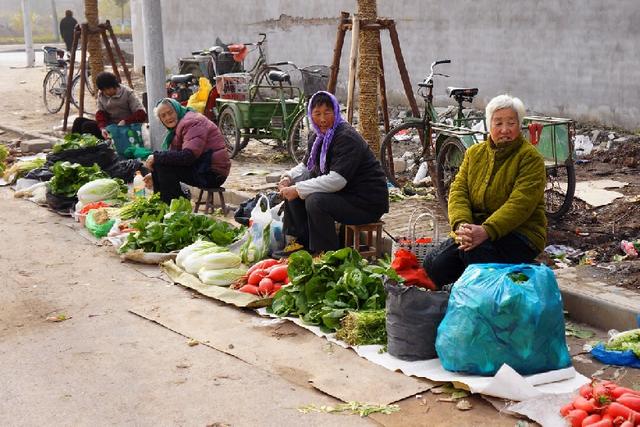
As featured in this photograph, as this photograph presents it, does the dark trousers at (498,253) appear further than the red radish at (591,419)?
Yes

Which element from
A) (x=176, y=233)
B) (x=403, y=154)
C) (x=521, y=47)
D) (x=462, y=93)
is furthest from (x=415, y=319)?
(x=521, y=47)

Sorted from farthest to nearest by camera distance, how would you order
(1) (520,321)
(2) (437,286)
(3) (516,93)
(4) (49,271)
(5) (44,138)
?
(5) (44,138) → (3) (516,93) → (4) (49,271) → (2) (437,286) → (1) (520,321)

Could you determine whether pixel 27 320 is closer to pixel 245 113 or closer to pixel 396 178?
pixel 396 178

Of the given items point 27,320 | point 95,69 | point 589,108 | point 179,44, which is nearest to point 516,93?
point 589,108

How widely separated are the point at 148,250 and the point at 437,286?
9.95 ft

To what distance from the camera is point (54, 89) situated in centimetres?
1884

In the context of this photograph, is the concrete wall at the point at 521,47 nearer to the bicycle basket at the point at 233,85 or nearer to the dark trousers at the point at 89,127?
the bicycle basket at the point at 233,85

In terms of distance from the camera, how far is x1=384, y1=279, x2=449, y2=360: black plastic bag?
5.08m

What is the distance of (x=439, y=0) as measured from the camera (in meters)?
15.0

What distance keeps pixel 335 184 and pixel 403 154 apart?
5.22 meters

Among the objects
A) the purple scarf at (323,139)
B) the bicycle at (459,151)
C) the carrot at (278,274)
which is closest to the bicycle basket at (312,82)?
the bicycle at (459,151)

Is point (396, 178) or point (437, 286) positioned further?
point (396, 178)

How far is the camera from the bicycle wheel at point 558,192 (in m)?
7.92

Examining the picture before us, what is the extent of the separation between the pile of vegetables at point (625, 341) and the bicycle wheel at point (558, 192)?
2956 mm
